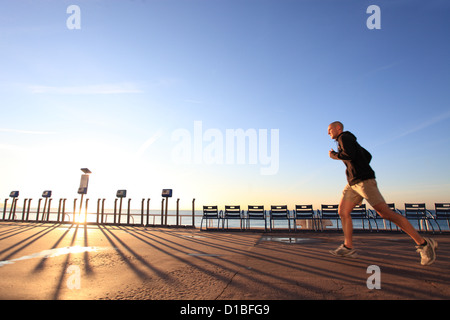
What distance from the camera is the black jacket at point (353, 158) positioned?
13.3 feet

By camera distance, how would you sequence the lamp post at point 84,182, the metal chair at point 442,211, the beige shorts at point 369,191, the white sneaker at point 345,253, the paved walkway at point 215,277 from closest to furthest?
the paved walkway at point 215,277, the beige shorts at point 369,191, the white sneaker at point 345,253, the metal chair at point 442,211, the lamp post at point 84,182

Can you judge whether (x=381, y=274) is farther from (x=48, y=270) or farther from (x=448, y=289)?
(x=48, y=270)

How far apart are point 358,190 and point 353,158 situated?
51cm

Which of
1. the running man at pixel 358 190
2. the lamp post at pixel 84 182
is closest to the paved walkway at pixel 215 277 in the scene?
the running man at pixel 358 190

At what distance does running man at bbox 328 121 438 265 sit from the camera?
3633 mm

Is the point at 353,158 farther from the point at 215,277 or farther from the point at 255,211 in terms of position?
the point at 255,211

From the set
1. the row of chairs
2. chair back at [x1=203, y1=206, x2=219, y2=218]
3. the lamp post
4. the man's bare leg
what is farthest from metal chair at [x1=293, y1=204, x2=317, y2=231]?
the lamp post

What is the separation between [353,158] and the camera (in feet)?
13.6

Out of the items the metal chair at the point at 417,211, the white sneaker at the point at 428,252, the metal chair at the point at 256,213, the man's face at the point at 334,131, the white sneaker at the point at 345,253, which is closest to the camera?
the white sneaker at the point at 428,252

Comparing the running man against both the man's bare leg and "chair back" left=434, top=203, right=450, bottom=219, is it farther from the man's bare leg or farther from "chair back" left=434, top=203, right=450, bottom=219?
"chair back" left=434, top=203, right=450, bottom=219

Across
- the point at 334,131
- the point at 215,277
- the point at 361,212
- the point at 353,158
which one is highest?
the point at 334,131

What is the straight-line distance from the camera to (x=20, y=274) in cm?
301

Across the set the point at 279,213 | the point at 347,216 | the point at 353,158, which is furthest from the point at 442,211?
the point at 353,158

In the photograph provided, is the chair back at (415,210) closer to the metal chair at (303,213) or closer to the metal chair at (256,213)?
the metal chair at (303,213)
